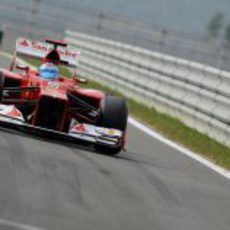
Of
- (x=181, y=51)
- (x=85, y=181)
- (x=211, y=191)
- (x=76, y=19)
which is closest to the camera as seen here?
(x=85, y=181)

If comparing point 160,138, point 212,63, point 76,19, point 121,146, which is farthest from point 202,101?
point 76,19

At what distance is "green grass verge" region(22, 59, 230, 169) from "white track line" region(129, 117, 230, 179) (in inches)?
6.1

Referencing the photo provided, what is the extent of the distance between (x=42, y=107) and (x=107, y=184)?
117 inches

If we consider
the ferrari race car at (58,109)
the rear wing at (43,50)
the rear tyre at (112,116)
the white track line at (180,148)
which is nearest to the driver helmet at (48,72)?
the ferrari race car at (58,109)

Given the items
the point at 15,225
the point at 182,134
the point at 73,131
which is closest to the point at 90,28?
the point at 182,134

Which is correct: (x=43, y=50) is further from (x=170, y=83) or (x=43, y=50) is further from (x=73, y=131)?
(x=170, y=83)

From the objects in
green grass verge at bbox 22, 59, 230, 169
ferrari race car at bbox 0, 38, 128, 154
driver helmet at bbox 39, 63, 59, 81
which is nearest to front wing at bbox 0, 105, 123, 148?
ferrari race car at bbox 0, 38, 128, 154

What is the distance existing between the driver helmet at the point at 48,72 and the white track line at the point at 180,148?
234 centimetres

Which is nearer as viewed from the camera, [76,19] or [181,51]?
[181,51]

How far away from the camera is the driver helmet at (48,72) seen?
13.8 meters

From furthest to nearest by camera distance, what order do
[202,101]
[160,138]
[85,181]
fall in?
[202,101] → [160,138] → [85,181]

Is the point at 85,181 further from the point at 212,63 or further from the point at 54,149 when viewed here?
the point at 212,63

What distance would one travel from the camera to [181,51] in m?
42.2

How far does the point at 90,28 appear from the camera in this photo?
146ft
